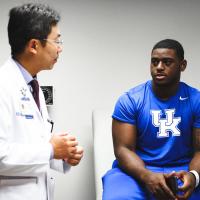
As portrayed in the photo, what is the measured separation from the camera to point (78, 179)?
8.59 ft

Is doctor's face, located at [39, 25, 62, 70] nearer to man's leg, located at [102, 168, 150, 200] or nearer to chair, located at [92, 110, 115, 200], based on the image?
man's leg, located at [102, 168, 150, 200]

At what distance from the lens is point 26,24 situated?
4.65 ft

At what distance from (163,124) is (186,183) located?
1.23ft

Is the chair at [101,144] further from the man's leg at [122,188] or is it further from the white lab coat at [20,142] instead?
the white lab coat at [20,142]

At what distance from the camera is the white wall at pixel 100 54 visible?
2.57 meters

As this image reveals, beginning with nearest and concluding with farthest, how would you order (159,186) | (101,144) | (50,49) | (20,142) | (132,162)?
(20,142), (50,49), (159,186), (132,162), (101,144)

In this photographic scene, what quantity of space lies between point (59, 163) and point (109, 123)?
88cm

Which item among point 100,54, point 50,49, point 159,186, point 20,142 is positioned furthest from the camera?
point 100,54

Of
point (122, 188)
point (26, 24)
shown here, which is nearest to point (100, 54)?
point (122, 188)

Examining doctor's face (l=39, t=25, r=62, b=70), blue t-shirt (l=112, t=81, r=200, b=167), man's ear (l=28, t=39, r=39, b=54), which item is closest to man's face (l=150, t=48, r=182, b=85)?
blue t-shirt (l=112, t=81, r=200, b=167)

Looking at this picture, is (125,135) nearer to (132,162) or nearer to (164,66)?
(132,162)

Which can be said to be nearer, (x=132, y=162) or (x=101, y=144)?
(x=132, y=162)

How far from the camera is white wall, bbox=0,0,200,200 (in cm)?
257

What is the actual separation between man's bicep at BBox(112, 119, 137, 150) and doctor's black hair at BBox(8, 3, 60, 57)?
2.66 feet
